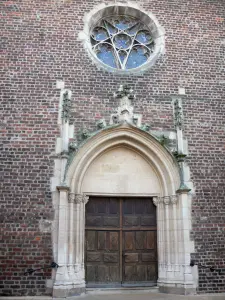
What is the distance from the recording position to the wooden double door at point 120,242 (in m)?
8.91

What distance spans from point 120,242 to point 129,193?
1.24 meters

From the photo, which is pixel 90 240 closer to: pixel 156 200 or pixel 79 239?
pixel 79 239

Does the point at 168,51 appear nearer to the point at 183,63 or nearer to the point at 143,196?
the point at 183,63

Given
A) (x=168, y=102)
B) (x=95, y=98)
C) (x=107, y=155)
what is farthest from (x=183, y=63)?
(x=107, y=155)

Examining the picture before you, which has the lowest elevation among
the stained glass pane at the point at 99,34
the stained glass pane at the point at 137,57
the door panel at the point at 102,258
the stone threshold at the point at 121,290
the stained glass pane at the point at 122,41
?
the stone threshold at the point at 121,290

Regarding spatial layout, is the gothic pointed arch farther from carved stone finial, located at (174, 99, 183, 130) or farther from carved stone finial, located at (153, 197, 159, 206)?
carved stone finial, located at (174, 99, 183, 130)

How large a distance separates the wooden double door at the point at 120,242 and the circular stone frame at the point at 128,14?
364 centimetres

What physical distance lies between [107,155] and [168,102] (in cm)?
219

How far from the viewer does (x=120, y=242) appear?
359 inches

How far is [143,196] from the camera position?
9375 mm

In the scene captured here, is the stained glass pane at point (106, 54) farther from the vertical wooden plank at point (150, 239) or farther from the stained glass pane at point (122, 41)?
the vertical wooden plank at point (150, 239)

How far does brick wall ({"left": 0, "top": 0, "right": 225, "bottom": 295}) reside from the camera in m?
8.45

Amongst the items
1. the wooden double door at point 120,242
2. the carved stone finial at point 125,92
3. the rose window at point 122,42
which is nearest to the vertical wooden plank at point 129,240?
the wooden double door at point 120,242

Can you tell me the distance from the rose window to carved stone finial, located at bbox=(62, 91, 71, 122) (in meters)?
1.73
